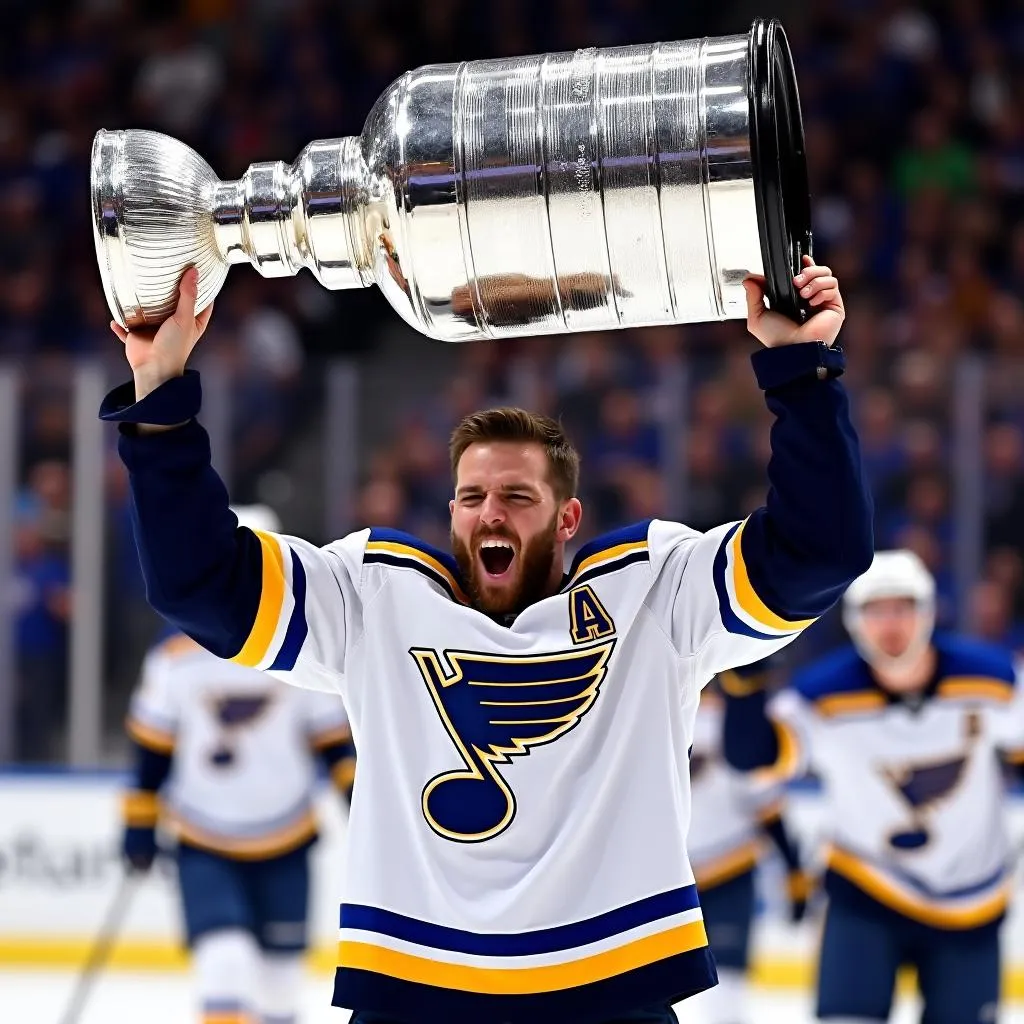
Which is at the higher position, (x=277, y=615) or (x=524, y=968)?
(x=277, y=615)

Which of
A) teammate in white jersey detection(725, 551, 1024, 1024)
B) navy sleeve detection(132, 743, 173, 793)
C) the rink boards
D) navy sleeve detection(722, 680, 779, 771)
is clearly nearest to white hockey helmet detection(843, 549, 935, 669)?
teammate in white jersey detection(725, 551, 1024, 1024)

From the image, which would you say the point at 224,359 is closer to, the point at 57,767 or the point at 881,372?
the point at 57,767

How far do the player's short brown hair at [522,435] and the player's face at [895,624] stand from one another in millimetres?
2157

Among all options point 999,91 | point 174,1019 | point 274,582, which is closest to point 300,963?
point 174,1019

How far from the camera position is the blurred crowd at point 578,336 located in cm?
622

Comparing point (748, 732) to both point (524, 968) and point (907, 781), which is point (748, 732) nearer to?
point (907, 781)

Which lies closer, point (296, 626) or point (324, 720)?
point (296, 626)

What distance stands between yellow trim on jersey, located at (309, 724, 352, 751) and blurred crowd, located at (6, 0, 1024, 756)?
145 cm

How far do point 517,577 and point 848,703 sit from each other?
234cm

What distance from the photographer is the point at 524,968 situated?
201 centimetres

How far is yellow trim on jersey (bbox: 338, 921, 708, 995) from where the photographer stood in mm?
2010

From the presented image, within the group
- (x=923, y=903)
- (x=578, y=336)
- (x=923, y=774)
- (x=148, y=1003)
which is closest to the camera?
(x=923, y=903)

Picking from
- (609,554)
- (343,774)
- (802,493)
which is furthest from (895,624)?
(802,493)

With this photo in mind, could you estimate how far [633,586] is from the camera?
2.12 metres
